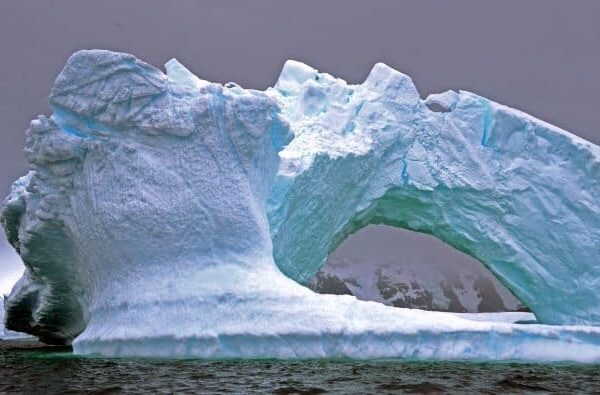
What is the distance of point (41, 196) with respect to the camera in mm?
10078

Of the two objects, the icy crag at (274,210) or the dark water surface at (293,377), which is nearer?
the dark water surface at (293,377)

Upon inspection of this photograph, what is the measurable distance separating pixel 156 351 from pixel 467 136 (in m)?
7.71

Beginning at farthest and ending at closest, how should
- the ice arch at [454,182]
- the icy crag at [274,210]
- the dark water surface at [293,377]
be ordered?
the ice arch at [454,182]
the icy crag at [274,210]
the dark water surface at [293,377]

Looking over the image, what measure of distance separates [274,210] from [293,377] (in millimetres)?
6138

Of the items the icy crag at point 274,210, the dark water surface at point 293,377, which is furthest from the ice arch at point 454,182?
the dark water surface at point 293,377

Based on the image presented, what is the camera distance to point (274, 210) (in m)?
12.3

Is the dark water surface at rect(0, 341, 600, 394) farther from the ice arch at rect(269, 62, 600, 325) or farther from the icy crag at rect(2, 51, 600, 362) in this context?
the ice arch at rect(269, 62, 600, 325)

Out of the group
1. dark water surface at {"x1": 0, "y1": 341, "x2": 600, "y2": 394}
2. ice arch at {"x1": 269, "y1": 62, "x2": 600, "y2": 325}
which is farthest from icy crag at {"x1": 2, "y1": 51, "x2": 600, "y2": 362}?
dark water surface at {"x1": 0, "y1": 341, "x2": 600, "y2": 394}

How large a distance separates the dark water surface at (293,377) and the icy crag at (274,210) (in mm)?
386

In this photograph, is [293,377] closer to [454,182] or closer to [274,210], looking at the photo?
[274,210]

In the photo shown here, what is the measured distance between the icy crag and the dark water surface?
386mm

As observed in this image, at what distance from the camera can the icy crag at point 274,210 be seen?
322 inches

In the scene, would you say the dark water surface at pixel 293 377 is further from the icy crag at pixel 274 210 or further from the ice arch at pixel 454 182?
the ice arch at pixel 454 182

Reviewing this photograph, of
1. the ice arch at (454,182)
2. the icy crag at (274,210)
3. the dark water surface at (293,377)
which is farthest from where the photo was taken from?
the ice arch at (454,182)
